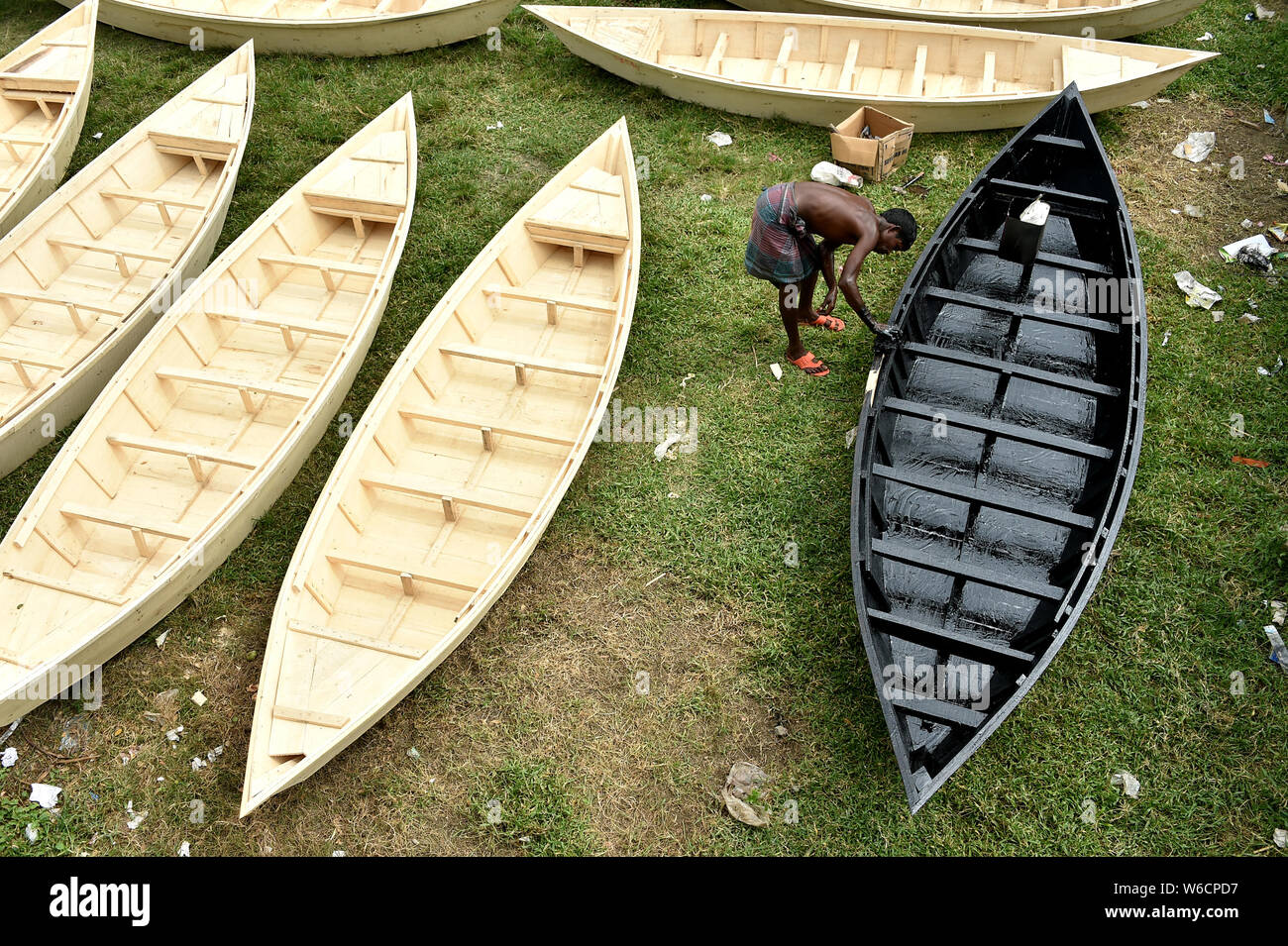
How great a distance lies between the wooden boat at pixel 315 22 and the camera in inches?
448

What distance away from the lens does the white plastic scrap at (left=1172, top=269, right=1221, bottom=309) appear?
8727mm

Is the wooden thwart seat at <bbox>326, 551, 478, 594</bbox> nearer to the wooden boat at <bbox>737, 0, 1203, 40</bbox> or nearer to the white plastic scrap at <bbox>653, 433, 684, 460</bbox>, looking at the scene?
the white plastic scrap at <bbox>653, 433, 684, 460</bbox>

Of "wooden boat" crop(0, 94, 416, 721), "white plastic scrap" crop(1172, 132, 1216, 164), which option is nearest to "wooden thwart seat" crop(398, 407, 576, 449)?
"wooden boat" crop(0, 94, 416, 721)

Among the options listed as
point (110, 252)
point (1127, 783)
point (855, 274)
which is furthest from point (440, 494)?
point (1127, 783)

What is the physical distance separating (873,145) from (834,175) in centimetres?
50

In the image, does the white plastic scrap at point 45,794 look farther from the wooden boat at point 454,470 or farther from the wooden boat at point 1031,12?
the wooden boat at point 1031,12

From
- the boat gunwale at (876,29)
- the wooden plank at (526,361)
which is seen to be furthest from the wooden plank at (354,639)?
the boat gunwale at (876,29)

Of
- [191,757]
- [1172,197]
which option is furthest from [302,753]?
[1172,197]

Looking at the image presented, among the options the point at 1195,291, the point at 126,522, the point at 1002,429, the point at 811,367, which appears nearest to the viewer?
the point at 1002,429

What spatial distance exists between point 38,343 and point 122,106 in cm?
472

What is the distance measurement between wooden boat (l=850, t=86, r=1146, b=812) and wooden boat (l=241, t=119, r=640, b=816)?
2.32 m

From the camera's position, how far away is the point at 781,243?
7348 millimetres

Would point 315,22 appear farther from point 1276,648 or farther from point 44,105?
point 1276,648

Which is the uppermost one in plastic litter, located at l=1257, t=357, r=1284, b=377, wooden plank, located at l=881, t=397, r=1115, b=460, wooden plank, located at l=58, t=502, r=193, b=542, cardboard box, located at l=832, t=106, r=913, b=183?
cardboard box, located at l=832, t=106, r=913, b=183
